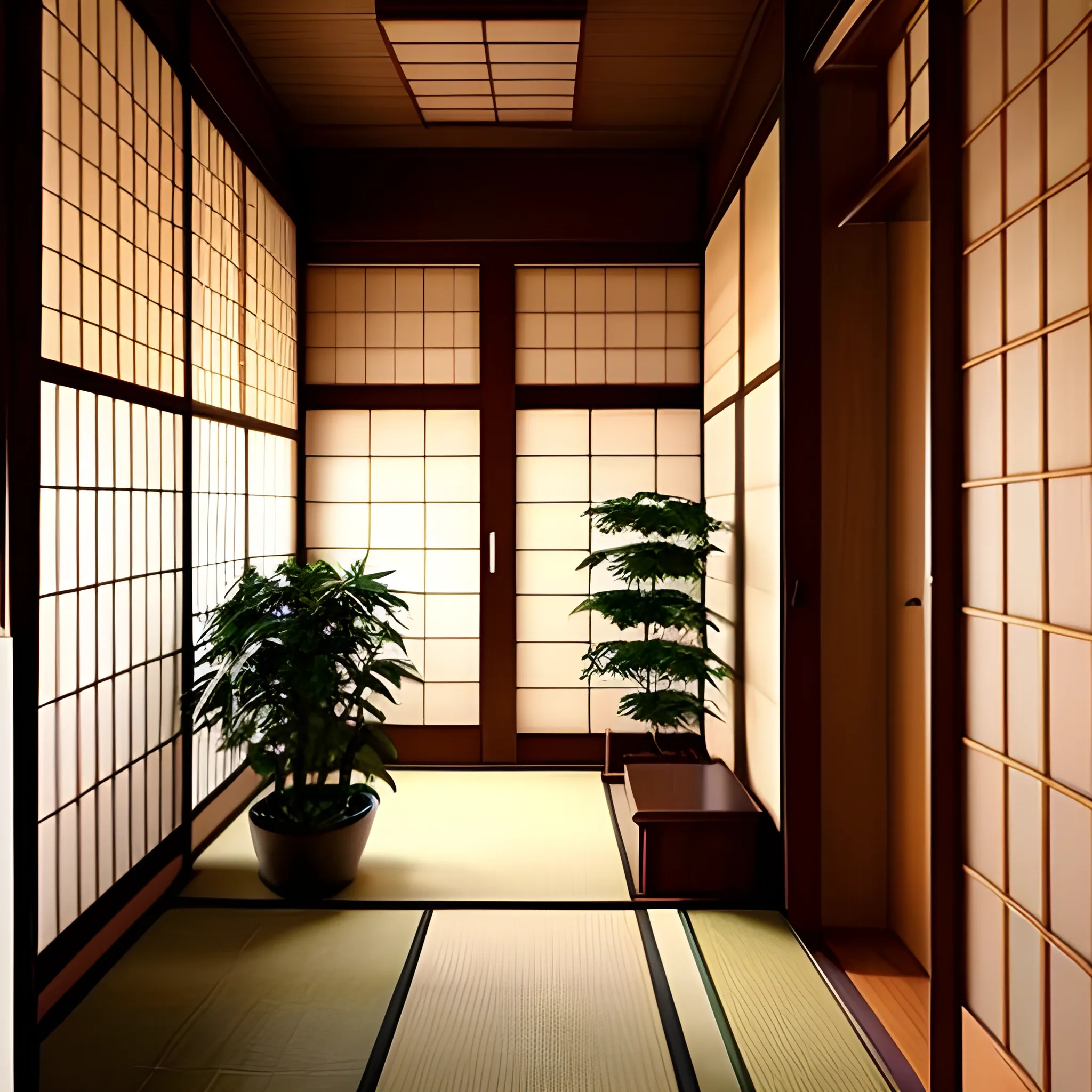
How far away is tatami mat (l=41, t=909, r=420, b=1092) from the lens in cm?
204

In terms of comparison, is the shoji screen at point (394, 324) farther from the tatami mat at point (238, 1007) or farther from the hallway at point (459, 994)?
the tatami mat at point (238, 1007)

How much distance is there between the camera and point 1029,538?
151 centimetres

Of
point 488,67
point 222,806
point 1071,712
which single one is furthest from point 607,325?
point 1071,712

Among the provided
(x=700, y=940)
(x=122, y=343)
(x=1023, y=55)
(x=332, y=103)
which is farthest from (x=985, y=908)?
(x=332, y=103)

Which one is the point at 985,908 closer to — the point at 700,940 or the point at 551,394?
the point at 700,940

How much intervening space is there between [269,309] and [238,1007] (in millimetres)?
3204

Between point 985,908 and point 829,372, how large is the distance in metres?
1.74

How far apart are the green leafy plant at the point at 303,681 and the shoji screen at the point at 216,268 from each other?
3.10ft

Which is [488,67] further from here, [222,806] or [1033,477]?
[222,806]

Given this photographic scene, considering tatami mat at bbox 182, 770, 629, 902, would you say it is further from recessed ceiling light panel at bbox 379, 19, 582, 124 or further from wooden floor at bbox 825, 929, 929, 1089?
recessed ceiling light panel at bbox 379, 19, 582, 124

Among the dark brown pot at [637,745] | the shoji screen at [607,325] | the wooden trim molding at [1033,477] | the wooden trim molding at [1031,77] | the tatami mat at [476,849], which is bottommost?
the tatami mat at [476,849]

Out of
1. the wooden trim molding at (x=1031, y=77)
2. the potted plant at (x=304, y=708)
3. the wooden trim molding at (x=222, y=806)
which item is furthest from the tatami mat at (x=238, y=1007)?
the wooden trim molding at (x=1031, y=77)

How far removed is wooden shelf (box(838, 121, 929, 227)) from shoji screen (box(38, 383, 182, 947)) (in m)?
2.43

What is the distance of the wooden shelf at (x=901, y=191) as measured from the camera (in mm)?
2350
